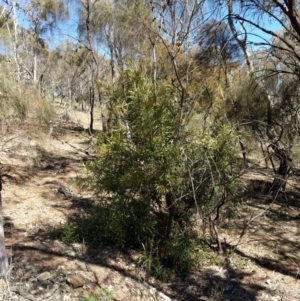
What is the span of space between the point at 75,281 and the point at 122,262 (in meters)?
0.92

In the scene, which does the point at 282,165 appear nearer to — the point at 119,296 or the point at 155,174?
the point at 155,174

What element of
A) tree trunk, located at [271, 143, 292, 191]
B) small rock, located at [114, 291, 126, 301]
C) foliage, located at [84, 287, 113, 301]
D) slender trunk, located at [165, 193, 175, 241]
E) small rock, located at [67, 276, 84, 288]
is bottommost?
small rock, located at [114, 291, 126, 301]

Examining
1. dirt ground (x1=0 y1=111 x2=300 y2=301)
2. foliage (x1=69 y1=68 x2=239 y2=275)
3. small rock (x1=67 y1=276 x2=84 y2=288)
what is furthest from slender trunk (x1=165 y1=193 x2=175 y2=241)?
small rock (x1=67 y1=276 x2=84 y2=288)

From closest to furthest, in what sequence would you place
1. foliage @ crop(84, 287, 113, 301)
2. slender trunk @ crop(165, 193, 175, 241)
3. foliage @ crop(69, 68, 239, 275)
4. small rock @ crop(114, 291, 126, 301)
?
foliage @ crop(84, 287, 113, 301) < small rock @ crop(114, 291, 126, 301) < foliage @ crop(69, 68, 239, 275) < slender trunk @ crop(165, 193, 175, 241)

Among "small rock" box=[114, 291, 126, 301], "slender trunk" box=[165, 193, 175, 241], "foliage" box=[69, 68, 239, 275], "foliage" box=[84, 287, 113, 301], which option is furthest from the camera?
"slender trunk" box=[165, 193, 175, 241]

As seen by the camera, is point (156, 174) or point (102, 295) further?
point (156, 174)

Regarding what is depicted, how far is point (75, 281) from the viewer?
4.46 meters

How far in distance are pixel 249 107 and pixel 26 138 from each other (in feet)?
16.3

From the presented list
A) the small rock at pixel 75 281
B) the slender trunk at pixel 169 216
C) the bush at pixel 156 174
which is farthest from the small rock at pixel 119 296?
the slender trunk at pixel 169 216

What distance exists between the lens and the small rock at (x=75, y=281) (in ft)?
14.5

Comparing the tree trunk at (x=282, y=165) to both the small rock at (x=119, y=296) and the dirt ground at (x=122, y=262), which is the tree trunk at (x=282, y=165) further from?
the small rock at (x=119, y=296)

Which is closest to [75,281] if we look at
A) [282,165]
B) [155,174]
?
[155,174]

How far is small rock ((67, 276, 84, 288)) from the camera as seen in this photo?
4.41 meters

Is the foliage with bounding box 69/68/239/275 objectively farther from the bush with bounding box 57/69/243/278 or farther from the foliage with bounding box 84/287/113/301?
the foliage with bounding box 84/287/113/301
